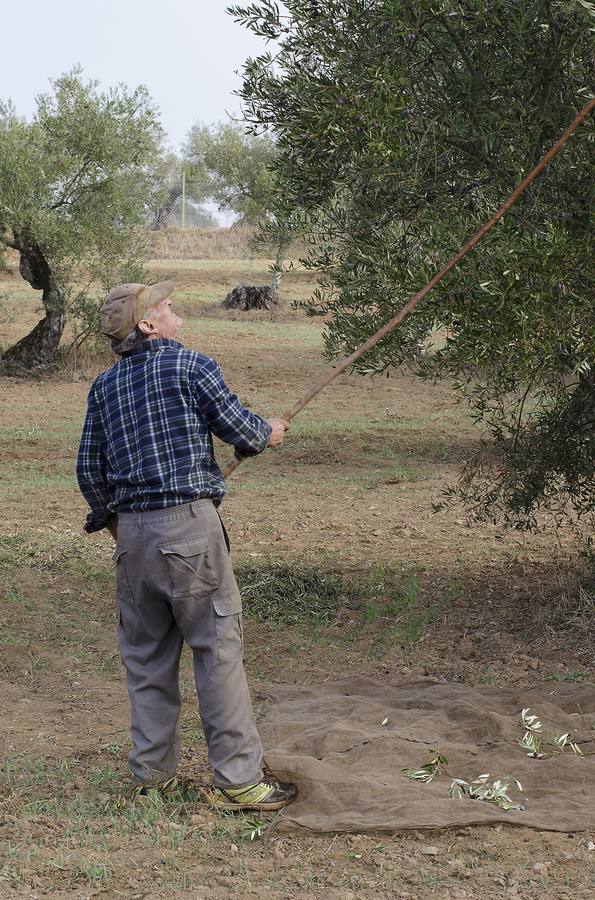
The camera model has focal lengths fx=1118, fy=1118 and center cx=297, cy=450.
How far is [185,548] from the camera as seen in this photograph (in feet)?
15.2

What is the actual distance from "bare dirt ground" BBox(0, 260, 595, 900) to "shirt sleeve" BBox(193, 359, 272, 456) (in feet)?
5.17

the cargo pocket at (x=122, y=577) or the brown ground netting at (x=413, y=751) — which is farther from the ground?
the cargo pocket at (x=122, y=577)

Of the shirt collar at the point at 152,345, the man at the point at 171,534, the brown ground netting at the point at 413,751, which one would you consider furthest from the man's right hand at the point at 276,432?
the brown ground netting at the point at 413,751

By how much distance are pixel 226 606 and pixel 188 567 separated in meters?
0.25

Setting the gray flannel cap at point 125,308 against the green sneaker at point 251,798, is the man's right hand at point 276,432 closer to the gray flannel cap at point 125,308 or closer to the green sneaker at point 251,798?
the gray flannel cap at point 125,308

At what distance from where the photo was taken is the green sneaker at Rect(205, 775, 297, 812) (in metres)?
4.75

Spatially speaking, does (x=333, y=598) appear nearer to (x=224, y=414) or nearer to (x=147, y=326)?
(x=224, y=414)

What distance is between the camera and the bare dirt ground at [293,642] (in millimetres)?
4188

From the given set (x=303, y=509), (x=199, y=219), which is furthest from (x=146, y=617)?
(x=199, y=219)

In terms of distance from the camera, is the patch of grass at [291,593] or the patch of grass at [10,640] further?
the patch of grass at [291,593]

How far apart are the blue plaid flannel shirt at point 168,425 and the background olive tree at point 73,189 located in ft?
46.0

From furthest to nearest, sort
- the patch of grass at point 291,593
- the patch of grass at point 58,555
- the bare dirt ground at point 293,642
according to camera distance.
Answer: the patch of grass at point 58,555, the patch of grass at point 291,593, the bare dirt ground at point 293,642

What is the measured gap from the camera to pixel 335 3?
Answer: 22.3 feet

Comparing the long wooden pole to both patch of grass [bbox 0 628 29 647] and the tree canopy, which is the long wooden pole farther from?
the tree canopy
